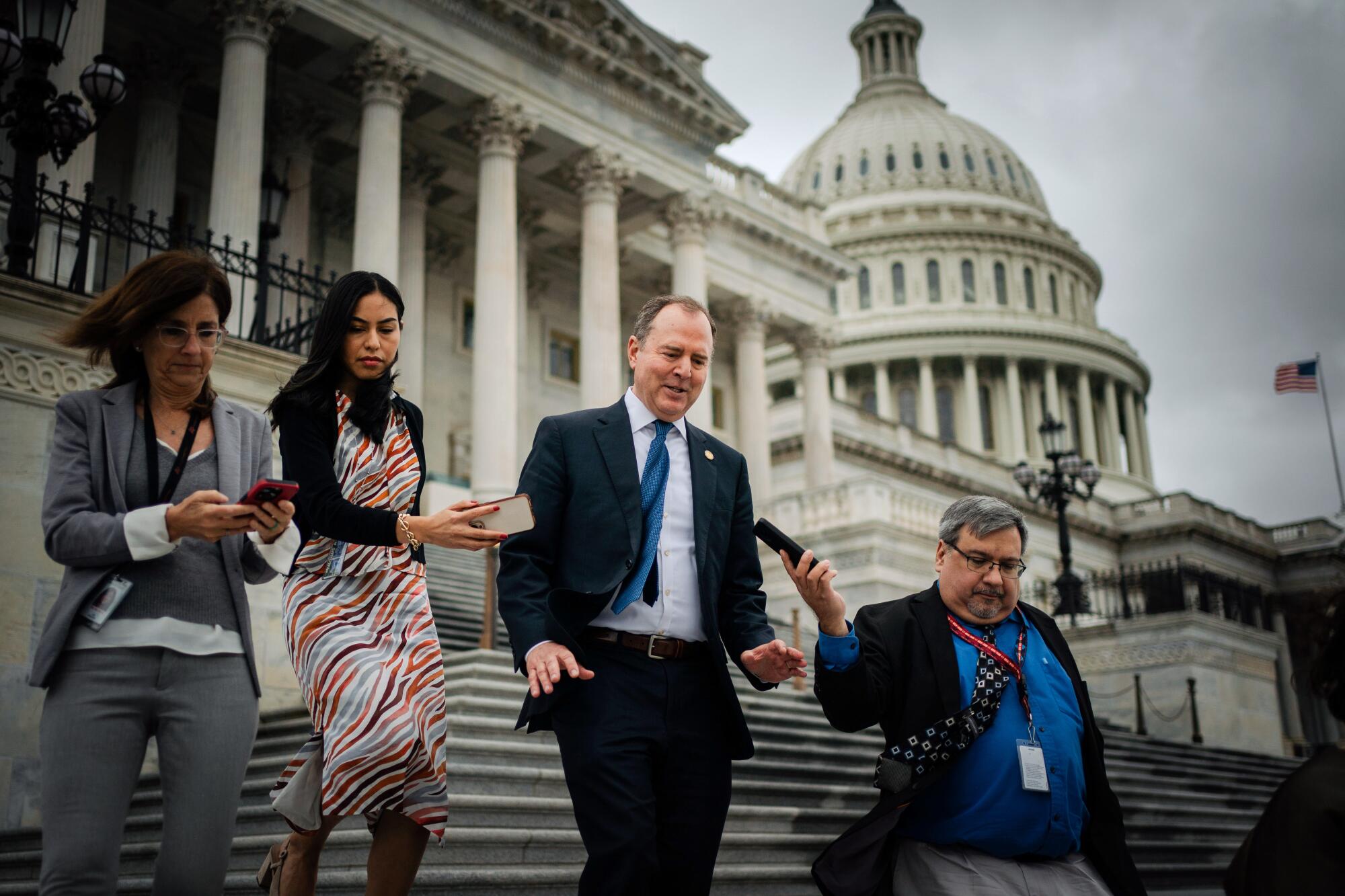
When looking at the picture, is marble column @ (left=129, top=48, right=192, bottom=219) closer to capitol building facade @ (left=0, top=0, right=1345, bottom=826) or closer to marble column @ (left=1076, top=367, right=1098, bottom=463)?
capitol building facade @ (left=0, top=0, right=1345, bottom=826)

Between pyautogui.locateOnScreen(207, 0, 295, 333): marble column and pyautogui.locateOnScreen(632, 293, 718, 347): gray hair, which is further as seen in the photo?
pyautogui.locateOnScreen(207, 0, 295, 333): marble column

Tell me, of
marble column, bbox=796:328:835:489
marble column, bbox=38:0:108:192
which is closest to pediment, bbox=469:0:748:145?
marble column, bbox=796:328:835:489

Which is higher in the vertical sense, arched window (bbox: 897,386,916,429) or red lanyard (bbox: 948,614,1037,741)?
arched window (bbox: 897,386,916,429)

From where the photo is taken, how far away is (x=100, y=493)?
3.59 meters

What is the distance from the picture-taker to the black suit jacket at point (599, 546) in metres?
3.90

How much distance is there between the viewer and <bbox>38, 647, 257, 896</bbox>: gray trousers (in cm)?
321

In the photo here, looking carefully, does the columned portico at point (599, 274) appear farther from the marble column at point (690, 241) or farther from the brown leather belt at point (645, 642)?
the brown leather belt at point (645, 642)


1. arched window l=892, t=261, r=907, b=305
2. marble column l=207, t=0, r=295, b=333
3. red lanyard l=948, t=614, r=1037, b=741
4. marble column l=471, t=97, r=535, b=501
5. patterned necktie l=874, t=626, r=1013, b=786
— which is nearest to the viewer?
patterned necktie l=874, t=626, r=1013, b=786

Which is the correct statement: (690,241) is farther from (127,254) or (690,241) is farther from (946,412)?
(946,412)

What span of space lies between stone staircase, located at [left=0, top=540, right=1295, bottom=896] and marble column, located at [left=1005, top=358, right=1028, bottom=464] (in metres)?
61.1

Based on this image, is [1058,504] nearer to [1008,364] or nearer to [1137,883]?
[1137,883]

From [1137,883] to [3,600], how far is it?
7.75 metres

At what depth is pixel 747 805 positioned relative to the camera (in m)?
8.86

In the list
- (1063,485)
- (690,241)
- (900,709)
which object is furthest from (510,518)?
(690,241)
